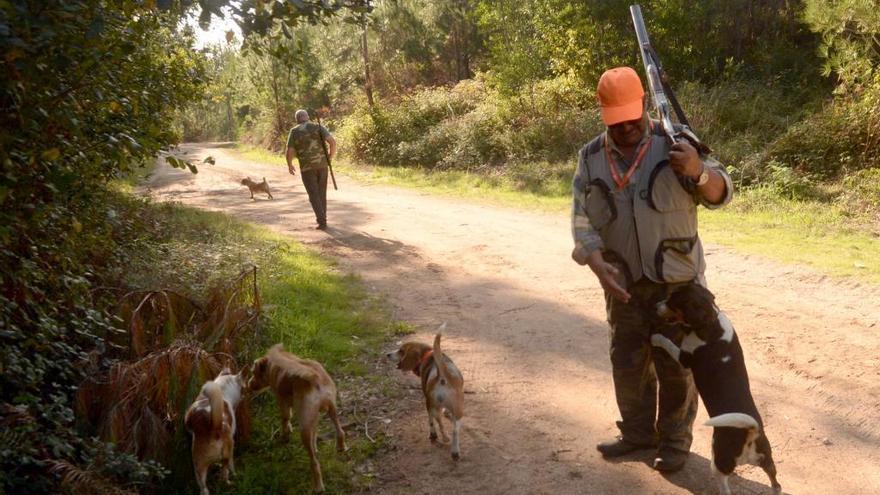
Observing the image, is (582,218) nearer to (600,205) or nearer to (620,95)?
(600,205)

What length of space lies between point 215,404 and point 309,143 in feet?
28.4

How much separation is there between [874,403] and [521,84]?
1630 centimetres

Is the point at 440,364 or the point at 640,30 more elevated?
the point at 640,30

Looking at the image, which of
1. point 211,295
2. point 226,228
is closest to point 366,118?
point 226,228

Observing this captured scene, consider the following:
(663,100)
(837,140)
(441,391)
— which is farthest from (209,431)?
(837,140)

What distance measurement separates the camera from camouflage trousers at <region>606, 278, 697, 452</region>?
4.16 metres

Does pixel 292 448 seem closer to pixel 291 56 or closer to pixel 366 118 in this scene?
pixel 291 56

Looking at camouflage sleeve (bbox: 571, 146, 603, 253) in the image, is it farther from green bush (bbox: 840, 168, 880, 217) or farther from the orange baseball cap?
green bush (bbox: 840, 168, 880, 217)

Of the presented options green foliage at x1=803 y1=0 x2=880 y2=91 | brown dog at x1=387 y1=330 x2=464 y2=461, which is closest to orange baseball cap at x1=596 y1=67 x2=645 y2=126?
brown dog at x1=387 y1=330 x2=464 y2=461

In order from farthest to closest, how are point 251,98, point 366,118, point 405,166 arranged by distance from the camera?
1. point 251,98
2. point 366,118
3. point 405,166

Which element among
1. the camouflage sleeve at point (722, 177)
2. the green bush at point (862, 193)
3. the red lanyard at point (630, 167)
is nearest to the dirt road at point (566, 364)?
the camouflage sleeve at point (722, 177)

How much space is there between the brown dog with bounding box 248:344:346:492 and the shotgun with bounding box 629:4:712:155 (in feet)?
9.18

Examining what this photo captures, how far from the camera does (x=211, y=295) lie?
6.25 m

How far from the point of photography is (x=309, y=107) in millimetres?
37188
